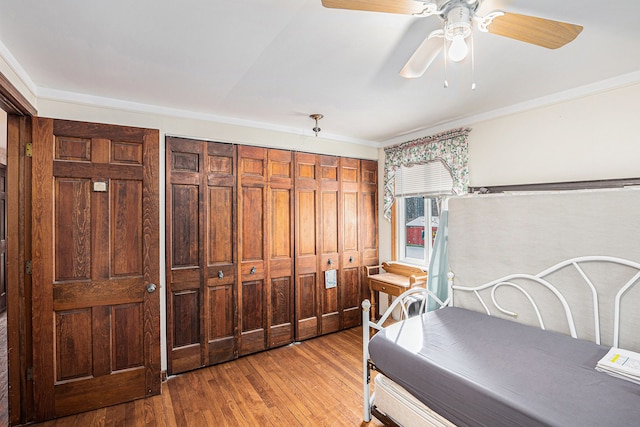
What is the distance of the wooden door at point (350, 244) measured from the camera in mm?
4000

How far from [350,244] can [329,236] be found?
351 mm

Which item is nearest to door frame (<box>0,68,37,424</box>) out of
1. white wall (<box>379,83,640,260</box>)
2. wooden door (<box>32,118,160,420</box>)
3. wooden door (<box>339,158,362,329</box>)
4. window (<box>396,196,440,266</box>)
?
wooden door (<box>32,118,160,420</box>)

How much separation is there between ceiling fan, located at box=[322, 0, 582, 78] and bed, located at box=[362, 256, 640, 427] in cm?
136

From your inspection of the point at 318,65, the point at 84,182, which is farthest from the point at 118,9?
the point at 84,182

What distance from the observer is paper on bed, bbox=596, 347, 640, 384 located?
4.59ft

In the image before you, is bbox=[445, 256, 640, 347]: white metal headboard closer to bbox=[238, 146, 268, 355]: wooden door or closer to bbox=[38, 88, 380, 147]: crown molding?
bbox=[238, 146, 268, 355]: wooden door

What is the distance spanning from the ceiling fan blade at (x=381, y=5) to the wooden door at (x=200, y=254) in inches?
88.9

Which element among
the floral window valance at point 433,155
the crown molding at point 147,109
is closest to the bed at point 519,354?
the floral window valance at point 433,155

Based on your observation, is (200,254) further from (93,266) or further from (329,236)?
(329,236)

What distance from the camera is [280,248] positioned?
354 cm

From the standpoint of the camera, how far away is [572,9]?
4.97 feet

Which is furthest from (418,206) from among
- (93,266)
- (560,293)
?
(93,266)

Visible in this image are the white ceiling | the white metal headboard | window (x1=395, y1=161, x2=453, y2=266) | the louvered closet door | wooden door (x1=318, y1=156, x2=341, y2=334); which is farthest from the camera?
the louvered closet door

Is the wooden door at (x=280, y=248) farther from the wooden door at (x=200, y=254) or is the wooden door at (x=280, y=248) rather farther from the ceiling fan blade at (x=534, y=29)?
the ceiling fan blade at (x=534, y=29)
